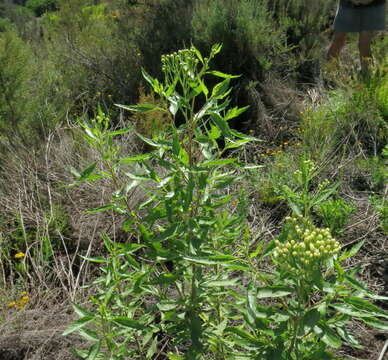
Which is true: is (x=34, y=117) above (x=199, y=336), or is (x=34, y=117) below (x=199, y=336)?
below

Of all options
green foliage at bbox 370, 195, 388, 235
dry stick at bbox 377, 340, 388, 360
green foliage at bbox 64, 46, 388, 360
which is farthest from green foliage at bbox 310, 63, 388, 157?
green foliage at bbox 64, 46, 388, 360

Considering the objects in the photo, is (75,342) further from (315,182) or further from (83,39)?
(83,39)

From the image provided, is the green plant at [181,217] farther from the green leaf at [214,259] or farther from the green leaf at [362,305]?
the green leaf at [362,305]

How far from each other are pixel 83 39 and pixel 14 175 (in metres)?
3.15

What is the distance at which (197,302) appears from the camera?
1.59m

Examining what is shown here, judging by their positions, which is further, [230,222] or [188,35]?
[188,35]

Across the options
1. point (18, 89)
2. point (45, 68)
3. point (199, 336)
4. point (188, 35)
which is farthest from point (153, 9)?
point (199, 336)

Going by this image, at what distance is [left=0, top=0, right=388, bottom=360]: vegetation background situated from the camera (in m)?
2.51

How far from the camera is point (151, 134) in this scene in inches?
117

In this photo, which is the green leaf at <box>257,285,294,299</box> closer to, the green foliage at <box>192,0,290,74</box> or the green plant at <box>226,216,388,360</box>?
the green plant at <box>226,216,388,360</box>

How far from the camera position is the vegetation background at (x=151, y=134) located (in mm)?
2512

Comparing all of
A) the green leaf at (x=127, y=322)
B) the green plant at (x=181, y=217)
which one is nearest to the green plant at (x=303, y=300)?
the green plant at (x=181, y=217)

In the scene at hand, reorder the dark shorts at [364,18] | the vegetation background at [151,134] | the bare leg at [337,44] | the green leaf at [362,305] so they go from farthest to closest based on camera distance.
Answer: the bare leg at [337,44]
the dark shorts at [364,18]
the vegetation background at [151,134]
the green leaf at [362,305]

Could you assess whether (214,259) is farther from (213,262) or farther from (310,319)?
(310,319)
